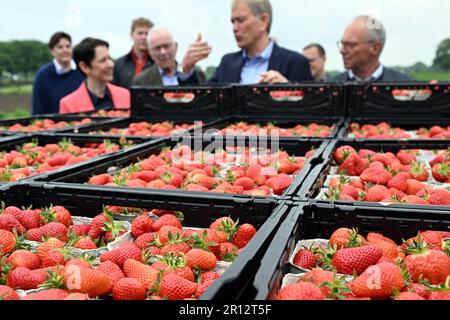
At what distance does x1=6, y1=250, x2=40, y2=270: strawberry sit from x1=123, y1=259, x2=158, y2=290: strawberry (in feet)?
0.98

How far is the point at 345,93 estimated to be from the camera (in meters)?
4.05

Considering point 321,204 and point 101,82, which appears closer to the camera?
point 321,204

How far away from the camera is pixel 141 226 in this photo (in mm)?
1687

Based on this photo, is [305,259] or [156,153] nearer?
[305,259]

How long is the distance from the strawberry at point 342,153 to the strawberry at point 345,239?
116 cm

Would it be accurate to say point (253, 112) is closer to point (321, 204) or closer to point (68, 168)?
point (68, 168)

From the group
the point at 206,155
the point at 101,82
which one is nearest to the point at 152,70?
the point at 101,82

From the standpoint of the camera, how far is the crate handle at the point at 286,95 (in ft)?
13.9

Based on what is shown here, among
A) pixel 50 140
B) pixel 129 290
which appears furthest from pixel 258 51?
pixel 129 290

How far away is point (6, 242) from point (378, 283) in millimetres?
1171

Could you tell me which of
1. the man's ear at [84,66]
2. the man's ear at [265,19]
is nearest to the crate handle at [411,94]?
the man's ear at [265,19]

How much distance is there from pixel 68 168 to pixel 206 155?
0.89 meters

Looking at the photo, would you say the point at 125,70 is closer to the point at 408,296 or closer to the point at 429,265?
the point at 429,265
